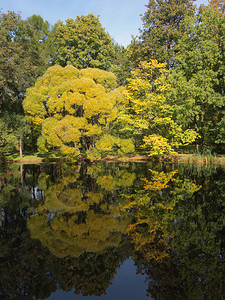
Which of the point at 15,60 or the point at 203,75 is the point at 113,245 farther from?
the point at 15,60

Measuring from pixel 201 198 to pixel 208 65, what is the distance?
57.7 ft

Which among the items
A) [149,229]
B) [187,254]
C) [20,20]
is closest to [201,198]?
[149,229]

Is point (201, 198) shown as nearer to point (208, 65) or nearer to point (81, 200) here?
point (81, 200)

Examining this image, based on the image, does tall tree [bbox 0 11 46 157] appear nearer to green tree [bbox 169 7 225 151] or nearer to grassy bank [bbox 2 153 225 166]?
grassy bank [bbox 2 153 225 166]

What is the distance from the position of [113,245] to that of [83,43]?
31.7 m

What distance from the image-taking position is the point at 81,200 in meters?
8.43

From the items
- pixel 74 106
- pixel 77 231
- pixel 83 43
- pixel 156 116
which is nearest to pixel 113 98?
pixel 74 106

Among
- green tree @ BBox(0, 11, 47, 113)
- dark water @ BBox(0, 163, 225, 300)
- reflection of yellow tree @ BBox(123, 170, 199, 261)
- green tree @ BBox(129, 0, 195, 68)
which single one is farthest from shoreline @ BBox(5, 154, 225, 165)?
green tree @ BBox(129, 0, 195, 68)

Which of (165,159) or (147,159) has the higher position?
(165,159)

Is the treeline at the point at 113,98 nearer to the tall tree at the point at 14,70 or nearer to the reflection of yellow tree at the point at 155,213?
the tall tree at the point at 14,70

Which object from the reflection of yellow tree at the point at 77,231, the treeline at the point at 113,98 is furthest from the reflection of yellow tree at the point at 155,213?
the treeline at the point at 113,98

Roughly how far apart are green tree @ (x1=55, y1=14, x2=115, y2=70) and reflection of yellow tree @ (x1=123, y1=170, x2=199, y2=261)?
998 inches

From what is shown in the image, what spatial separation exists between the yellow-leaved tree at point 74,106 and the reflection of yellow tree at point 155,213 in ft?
34.0

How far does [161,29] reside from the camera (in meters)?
29.8
